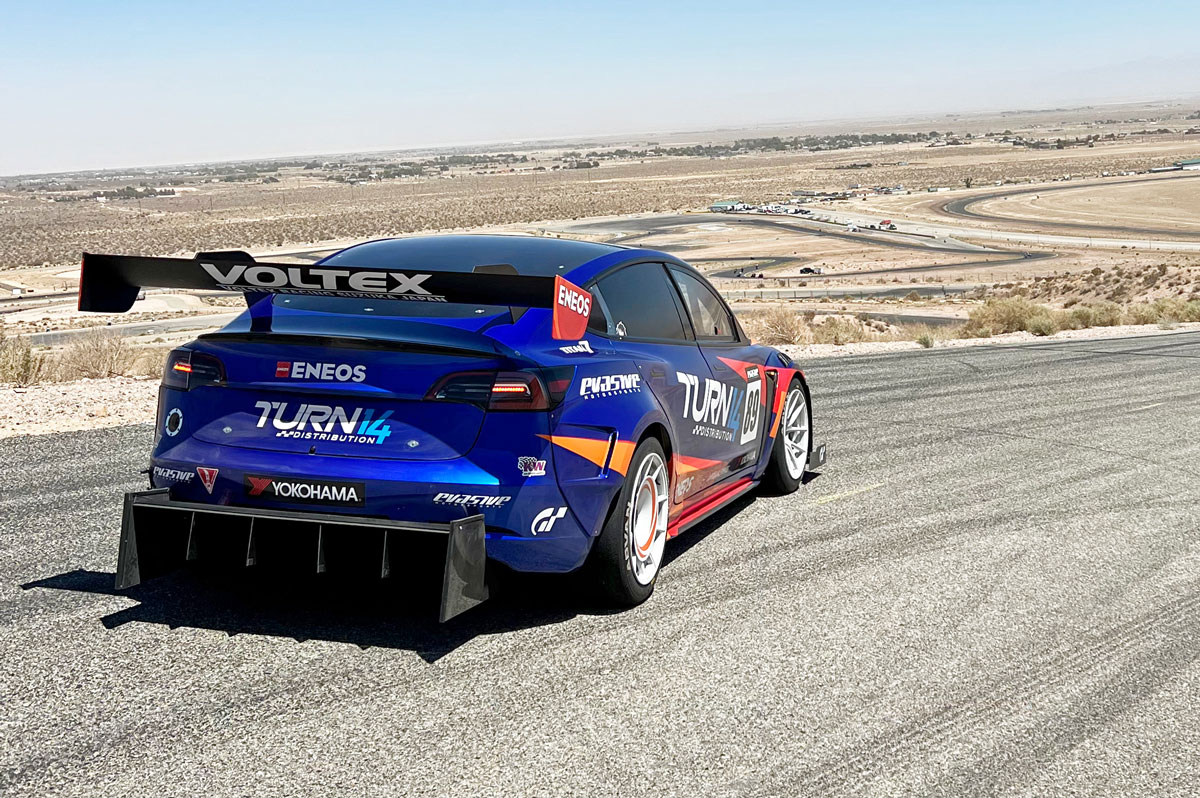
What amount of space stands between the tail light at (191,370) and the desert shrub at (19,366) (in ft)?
29.3

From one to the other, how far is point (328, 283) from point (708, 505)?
2472 millimetres

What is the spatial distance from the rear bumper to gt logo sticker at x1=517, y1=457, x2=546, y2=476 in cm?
26

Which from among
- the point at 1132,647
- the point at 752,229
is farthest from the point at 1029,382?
the point at 752,229

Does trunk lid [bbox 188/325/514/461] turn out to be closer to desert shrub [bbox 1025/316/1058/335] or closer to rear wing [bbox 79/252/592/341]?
rear wing [bbox 79/252/592/341]

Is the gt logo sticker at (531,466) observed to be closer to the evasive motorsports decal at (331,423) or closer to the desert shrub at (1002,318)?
the evasive motorsports decal at (331,423)

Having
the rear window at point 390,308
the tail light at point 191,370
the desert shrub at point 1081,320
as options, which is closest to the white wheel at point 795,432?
the rear window at point 390,308

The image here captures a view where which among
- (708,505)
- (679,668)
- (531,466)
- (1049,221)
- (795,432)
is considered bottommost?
(679,668)

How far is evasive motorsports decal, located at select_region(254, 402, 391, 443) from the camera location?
177 inches

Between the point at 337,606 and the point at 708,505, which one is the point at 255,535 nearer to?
the point at 337,606

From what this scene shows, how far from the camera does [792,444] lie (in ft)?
25.2

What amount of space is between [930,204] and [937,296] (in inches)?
2461

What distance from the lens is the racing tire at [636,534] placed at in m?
4.97

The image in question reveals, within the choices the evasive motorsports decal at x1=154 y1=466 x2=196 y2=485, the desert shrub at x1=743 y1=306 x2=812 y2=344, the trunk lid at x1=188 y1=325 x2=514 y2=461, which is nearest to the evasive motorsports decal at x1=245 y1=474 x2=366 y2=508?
the trunk lid at x1=188 y1=325 x2=514 y2=461

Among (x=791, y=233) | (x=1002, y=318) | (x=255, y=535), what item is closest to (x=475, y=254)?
(x=255, y=535)
